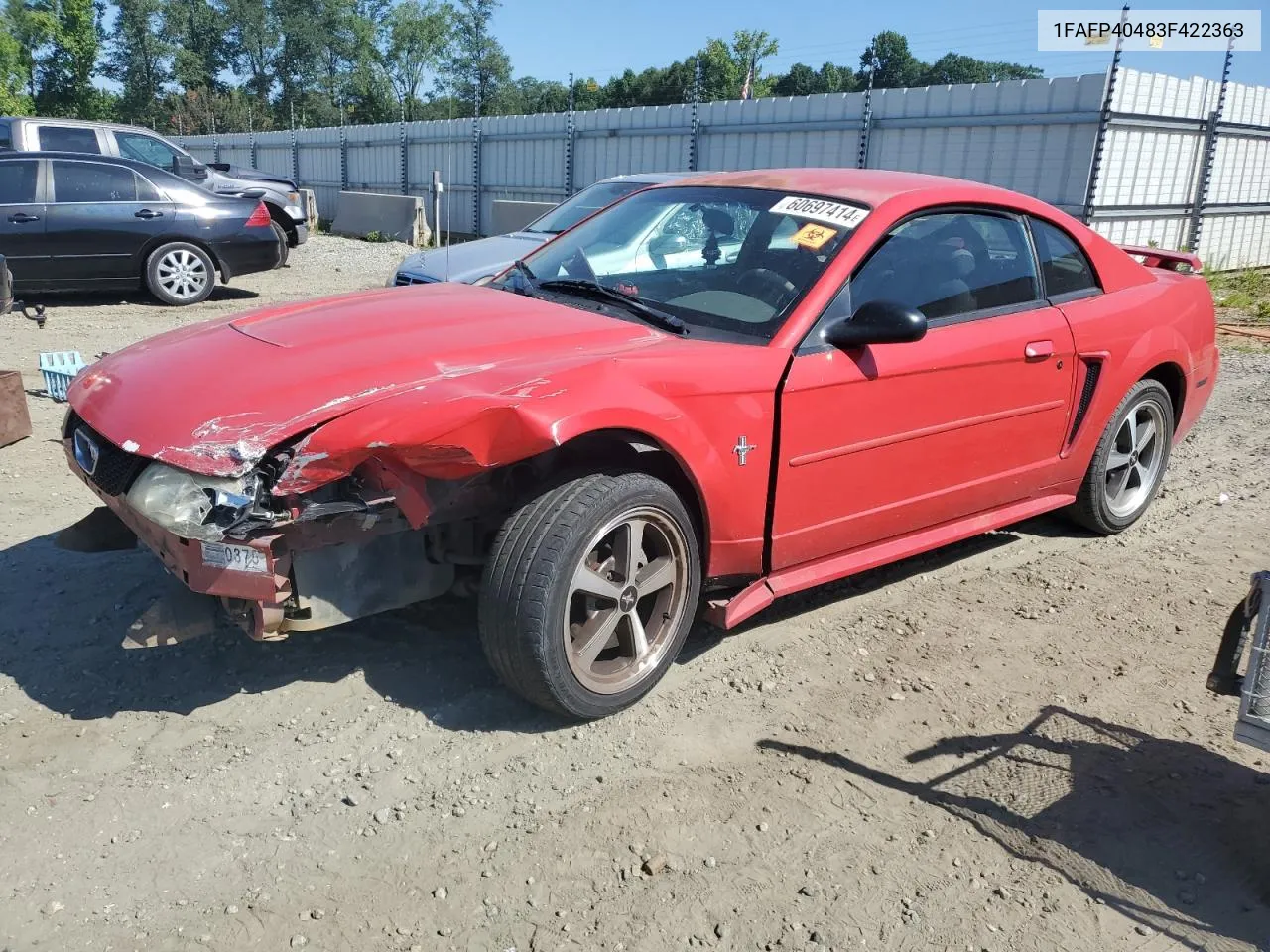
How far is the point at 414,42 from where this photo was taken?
71.2 m

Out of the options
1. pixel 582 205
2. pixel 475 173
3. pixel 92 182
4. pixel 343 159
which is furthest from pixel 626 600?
pixel 343 159

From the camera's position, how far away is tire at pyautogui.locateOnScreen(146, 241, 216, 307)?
10.6 m

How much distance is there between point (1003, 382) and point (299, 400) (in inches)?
104

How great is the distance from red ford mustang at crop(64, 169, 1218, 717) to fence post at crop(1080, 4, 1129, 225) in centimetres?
884

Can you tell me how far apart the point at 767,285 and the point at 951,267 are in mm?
838

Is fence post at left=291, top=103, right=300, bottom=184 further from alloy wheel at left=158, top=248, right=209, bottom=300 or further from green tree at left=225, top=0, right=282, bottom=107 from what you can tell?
green tree at left=225, top=0, right=282, bottom=107

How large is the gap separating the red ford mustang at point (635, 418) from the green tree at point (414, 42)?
71320mm

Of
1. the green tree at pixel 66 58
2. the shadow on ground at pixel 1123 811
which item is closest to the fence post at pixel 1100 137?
the shadow on ground at pixel 1123 811

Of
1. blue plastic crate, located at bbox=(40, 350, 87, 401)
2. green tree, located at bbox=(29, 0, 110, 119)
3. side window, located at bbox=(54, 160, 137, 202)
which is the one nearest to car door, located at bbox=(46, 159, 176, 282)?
side window, located at bbox=(54, 160, 137, 202)

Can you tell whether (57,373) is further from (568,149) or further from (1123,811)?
(568,149)

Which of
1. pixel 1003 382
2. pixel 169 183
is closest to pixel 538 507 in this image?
pixel 1003 382

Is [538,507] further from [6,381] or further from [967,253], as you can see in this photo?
[6,381]

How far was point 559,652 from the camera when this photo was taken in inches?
119

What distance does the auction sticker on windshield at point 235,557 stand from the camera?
276cm
